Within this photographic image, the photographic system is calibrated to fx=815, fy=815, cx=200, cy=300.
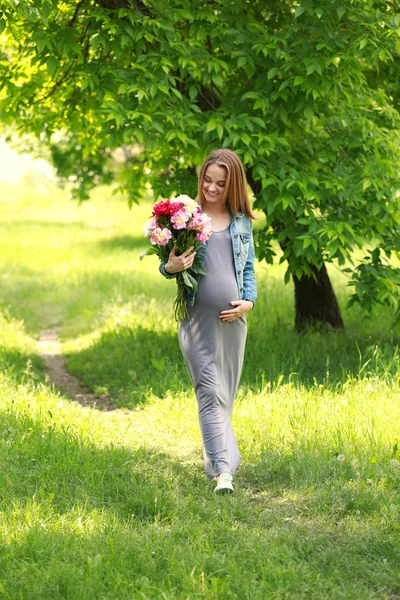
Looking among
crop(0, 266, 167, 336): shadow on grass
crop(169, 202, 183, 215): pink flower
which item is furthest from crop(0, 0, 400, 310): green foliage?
crop(0, 266, 167, 336): shadow on grass

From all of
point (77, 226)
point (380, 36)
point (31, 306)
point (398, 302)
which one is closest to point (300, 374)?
point (398, 302)

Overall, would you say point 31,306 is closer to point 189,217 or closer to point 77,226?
point 189,217

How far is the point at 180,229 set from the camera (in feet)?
15.3

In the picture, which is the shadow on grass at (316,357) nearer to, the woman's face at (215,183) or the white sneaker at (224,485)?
the white sneaker at (224,485)

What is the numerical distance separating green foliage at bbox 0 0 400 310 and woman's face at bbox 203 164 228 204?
1369 mm

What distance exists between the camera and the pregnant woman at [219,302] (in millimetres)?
4809

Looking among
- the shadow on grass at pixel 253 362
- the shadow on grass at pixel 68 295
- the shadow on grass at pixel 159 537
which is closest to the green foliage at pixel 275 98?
the shadow on grass at pixel 253 362

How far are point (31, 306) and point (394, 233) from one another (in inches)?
256

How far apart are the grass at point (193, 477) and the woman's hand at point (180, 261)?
1.25 m

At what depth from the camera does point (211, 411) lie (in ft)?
16.0

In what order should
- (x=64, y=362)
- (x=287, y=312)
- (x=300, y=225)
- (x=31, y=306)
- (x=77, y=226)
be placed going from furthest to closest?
(x=77, y=226)
(x=31, y=306)
(x=287, y=312)
(x=64, y=362)
(x=300, y=225)

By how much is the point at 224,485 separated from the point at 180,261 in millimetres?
1308

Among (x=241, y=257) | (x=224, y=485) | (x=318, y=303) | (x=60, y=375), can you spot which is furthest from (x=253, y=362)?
(x=224, y=485)

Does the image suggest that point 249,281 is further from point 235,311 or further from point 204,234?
point 204,234
